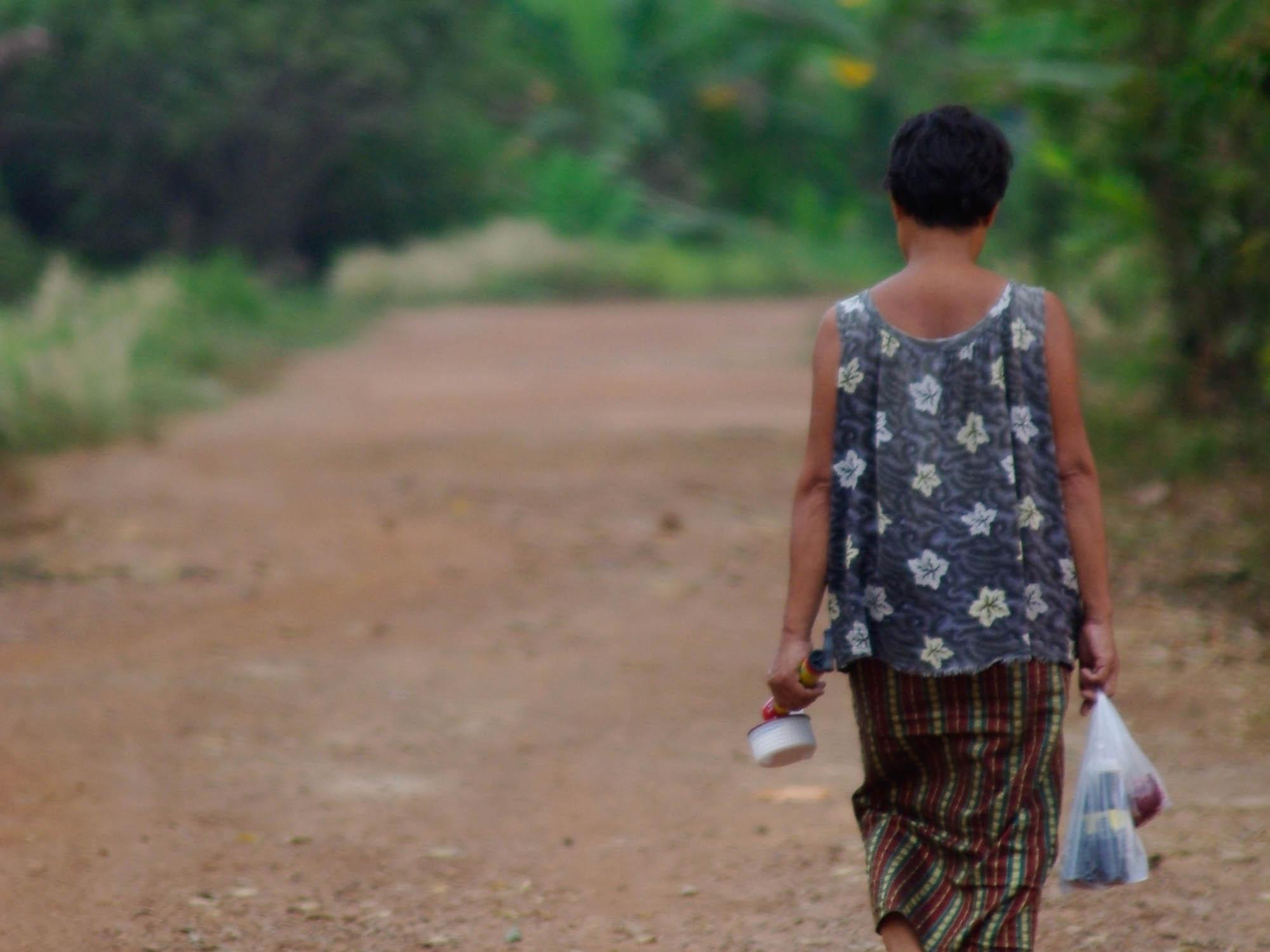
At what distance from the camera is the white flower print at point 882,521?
8.89 feet

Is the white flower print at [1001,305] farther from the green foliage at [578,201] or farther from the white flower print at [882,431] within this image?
the green foliage at [578,201]

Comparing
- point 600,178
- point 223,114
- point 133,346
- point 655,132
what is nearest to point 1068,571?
point 133,346

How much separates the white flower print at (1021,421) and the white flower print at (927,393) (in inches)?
4.3

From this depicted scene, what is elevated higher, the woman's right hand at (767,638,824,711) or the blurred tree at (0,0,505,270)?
the blurred tree at (0,0,505,270)

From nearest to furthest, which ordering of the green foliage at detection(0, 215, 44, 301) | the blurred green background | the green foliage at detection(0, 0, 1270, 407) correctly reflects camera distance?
the blurred green background
the green foliage at detection(0, 0, 1270, 407)
the green foliage at detection(0, 215, 44, 301)

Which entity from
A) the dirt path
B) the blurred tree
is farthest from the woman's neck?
the blurred tree

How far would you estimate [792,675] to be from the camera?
2768mm

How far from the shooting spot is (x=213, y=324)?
17562mm

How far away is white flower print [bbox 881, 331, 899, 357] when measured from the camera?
270 cm

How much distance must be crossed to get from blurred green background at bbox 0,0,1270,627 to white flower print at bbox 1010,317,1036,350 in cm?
279

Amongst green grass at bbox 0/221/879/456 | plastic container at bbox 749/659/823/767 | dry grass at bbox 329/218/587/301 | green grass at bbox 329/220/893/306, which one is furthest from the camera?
green grass at bbox 329/220/893/306

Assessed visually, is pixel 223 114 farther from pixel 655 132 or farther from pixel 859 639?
pixel 859 639

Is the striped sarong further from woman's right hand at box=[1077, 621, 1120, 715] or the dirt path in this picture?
the dirt path

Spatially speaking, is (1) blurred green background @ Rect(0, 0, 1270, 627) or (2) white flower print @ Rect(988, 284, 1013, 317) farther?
(1) blurred green background @ Rect(0, 0, 1270, 627)
